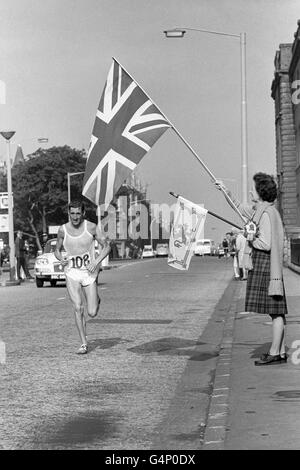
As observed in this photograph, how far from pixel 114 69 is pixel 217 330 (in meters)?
4.63

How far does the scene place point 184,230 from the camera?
1152cm

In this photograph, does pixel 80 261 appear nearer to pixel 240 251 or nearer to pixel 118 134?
pixel 118 134

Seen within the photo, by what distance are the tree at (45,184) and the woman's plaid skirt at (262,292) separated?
80723 mm

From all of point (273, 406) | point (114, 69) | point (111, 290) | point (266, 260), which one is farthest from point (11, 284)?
point (273, 406)

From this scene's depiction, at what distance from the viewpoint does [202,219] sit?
442 inches

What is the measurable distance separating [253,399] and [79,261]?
4.20m

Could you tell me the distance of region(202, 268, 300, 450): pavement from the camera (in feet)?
20.5

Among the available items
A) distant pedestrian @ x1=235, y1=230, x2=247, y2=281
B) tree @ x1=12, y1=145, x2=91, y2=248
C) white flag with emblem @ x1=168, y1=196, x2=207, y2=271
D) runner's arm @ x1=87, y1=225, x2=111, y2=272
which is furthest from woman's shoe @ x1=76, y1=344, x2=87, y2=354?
tree @ x1=12, y1=145, x2=91, y2=248

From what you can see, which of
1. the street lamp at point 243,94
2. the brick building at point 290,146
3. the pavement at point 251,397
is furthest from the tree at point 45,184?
the pavement at point 251,397

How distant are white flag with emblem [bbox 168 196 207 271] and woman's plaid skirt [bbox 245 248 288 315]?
1.64 meters

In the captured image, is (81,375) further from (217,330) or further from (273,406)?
(217,330)

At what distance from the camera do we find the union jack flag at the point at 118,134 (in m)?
11.6

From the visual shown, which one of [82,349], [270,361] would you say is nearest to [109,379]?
[270,361]
